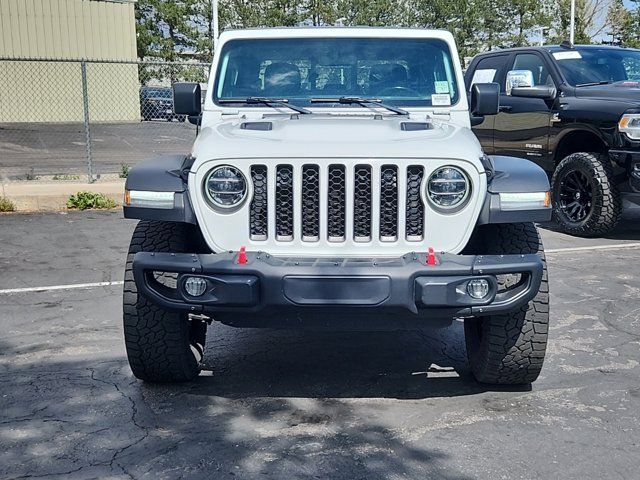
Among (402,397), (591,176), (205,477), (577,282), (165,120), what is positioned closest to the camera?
(205,477)

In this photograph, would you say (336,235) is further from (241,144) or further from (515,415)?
(515,415)

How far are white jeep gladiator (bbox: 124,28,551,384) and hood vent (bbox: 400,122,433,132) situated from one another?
0.03 meters

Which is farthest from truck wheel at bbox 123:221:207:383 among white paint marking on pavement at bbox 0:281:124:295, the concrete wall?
the concrete wall

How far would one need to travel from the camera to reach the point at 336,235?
380cm

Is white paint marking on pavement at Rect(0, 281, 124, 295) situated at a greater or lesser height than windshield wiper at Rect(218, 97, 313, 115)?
lesser

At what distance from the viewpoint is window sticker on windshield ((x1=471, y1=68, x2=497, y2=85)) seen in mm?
10031

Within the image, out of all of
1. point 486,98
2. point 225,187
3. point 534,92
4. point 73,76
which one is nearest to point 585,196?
point 534,92

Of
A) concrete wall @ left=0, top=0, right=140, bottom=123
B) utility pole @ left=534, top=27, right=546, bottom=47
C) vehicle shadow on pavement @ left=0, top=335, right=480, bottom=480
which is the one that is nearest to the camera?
vehicle shadow on pavement @ left=0, top=335, right=480, bottom=480

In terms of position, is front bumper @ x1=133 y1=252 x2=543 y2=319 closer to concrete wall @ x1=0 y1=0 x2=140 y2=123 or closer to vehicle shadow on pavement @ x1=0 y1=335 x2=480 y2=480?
vehicle shadow on pavement @ x1=0 y1=335 x2=480 y2=480

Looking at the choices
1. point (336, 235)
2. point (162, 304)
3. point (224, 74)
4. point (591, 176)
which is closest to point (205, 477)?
A: point (162, 304)

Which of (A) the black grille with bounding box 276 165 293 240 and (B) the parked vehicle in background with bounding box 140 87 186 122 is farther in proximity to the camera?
(B) the parked vehicle in background with bounding box 140 87 186 122

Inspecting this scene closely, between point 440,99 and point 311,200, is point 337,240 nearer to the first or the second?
point 311,200

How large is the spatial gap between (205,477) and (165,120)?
19337mm

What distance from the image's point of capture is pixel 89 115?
87.1ft
